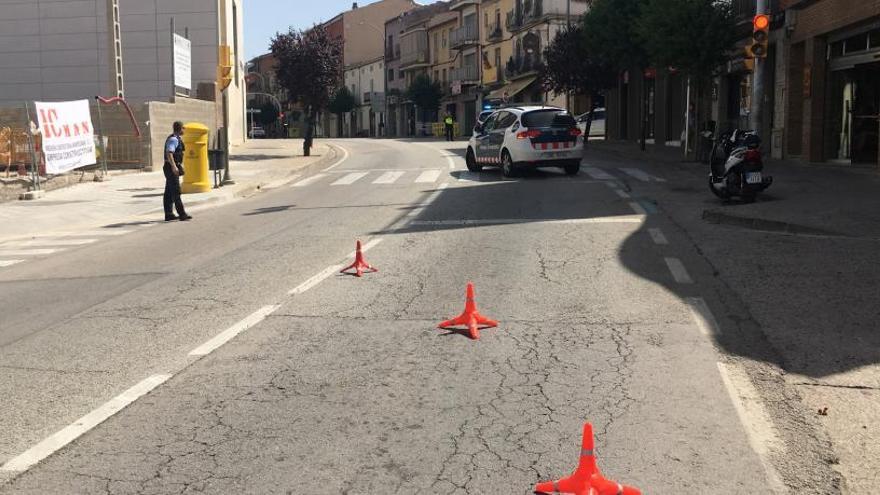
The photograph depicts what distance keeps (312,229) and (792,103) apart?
1620 centimetres

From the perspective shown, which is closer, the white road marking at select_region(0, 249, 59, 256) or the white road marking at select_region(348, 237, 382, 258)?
the white road marking at select_region(348, 237, 382, 258)

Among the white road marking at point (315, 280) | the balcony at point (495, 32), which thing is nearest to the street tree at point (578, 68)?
the balcony at point (495, 32)

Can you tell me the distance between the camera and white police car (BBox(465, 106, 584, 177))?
20.2 m

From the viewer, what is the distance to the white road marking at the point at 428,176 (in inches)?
835

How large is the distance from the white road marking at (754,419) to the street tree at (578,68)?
3445 cm

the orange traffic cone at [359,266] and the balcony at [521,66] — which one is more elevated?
the balcony at [521,66]

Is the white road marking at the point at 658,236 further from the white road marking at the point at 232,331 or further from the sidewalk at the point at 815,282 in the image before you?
the white road marking at the point at 232,331

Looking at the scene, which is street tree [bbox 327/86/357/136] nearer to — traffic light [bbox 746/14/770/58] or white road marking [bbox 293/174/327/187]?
white road marking [bbox 293/174/327/187]

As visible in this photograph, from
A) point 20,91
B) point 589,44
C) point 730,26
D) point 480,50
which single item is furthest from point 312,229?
point 480,50

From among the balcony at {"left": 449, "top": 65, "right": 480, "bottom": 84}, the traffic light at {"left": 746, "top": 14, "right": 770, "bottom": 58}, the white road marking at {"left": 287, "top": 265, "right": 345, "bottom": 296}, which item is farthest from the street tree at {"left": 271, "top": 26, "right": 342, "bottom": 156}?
the balcony at {"left": 449, "top": 65, "right": 480, "bottom": 84}

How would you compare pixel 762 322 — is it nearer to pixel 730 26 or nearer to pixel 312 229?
pixel 312 229

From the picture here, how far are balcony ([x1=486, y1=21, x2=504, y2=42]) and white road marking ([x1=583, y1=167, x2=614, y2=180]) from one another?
44.1 metres

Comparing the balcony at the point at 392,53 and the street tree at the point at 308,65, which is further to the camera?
the balcony at the point at 392,53

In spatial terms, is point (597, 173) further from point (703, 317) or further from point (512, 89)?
point (512, 89)
